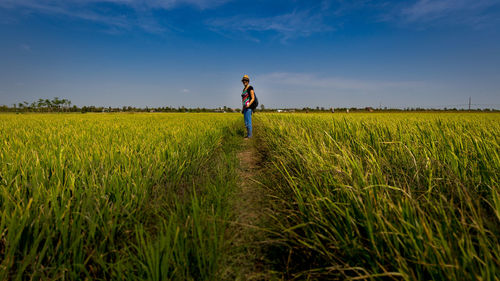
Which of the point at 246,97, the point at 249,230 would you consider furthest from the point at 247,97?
the point at 249,230

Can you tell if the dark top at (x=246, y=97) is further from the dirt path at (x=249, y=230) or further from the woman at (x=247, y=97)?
the dirt path at (x=249, y=230)

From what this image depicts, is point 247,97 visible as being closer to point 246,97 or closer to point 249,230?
point 246,97

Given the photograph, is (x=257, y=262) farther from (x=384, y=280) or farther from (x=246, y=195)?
(x=246, y=195)

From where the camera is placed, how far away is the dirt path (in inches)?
43.8

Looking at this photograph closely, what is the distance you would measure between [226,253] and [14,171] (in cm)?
184

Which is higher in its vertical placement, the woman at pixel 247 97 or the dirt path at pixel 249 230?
the woman at pixel 247 97

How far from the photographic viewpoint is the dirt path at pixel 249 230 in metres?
1.11

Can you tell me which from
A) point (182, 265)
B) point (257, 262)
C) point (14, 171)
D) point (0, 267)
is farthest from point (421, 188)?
point (14, 171)

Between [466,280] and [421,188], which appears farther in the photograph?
[421,188]

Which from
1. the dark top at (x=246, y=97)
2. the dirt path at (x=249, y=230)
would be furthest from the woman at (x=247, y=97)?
the dirt path at (x=249, y=230)

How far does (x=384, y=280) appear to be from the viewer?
0.78m

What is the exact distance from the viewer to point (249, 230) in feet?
4.69

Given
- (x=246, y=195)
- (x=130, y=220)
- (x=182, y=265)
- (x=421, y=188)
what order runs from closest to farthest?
(x=182, y=265), (x=130, y=220), (x=421, y=188), (x=246, y=195)

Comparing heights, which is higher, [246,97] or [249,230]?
[246,97]
